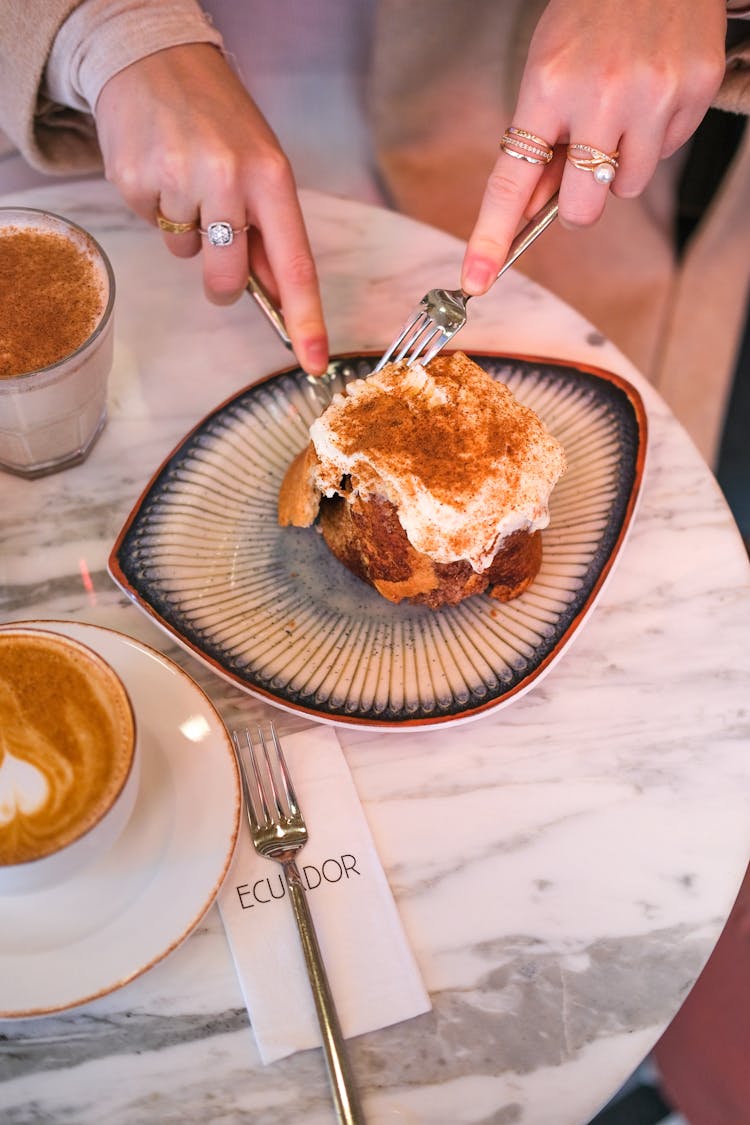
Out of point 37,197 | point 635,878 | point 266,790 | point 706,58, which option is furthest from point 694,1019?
point 37,197

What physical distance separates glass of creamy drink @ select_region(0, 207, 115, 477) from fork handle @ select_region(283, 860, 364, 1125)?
23.4 inches

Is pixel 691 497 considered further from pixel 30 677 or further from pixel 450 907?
pixel 30 677

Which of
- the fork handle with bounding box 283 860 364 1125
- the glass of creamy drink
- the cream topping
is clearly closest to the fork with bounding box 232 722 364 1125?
the fork handle with bounding box 283 860 364 1125

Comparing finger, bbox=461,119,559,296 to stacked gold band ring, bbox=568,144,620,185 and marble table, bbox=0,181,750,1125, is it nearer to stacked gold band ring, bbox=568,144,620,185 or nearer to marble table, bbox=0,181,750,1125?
stacked gold band ring, bbox=568,144,620,185

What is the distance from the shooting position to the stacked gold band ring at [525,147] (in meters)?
1.05

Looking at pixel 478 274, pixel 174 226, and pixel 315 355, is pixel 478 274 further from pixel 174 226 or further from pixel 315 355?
pixel 174 226

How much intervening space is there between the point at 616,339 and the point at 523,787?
1.12 metres

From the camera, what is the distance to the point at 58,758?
75 cm

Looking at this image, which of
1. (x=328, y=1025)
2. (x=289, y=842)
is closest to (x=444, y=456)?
(x=289, y=842)

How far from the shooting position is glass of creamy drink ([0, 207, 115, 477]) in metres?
1.01

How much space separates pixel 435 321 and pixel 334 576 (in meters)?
0.32

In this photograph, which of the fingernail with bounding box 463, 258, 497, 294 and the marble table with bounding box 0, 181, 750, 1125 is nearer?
the marble table with bounding box 0, 181, 750, 1125

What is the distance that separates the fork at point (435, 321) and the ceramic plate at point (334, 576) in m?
0.10

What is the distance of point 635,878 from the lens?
0.89m
